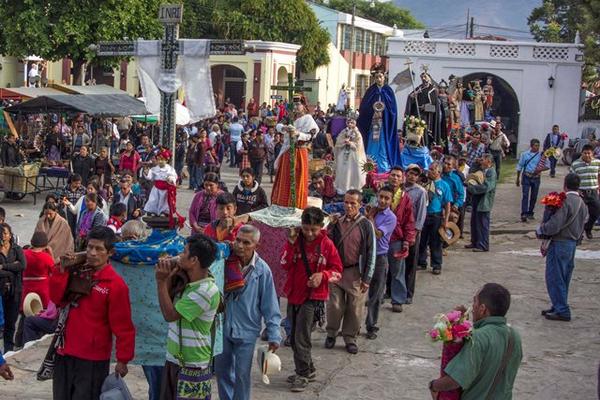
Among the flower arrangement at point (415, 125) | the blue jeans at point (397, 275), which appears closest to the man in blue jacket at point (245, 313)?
the blue jeans at point (397, 275)

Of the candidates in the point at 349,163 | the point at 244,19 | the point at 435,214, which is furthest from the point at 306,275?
the point at 244,19

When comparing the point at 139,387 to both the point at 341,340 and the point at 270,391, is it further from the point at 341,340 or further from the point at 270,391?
the point at 341,340

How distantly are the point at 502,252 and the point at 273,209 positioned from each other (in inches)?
240

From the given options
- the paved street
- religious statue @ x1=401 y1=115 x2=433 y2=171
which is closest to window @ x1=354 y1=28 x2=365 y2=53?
religious statue @ x1=401 y1=115 x2=433 y2=171

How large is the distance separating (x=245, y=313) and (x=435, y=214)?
6.82 m

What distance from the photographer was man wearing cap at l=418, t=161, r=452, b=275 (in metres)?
14.3

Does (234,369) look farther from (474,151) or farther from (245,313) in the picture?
(474,151)

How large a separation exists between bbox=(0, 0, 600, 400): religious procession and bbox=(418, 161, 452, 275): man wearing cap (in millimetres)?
27

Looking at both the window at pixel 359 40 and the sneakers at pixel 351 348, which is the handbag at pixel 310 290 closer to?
the sneakers at pixel 351 348

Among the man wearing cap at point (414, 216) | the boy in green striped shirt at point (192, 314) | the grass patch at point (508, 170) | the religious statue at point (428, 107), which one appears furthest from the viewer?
the grass patch at point (508, 170)

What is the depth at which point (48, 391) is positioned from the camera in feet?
28.5

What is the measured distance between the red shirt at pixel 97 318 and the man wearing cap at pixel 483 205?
33.1ft

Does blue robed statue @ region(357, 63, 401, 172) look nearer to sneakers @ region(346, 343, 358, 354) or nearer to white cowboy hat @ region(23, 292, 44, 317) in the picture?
sneakers @ region(346, 343, 358, 354)

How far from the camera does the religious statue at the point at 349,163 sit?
553 inches
